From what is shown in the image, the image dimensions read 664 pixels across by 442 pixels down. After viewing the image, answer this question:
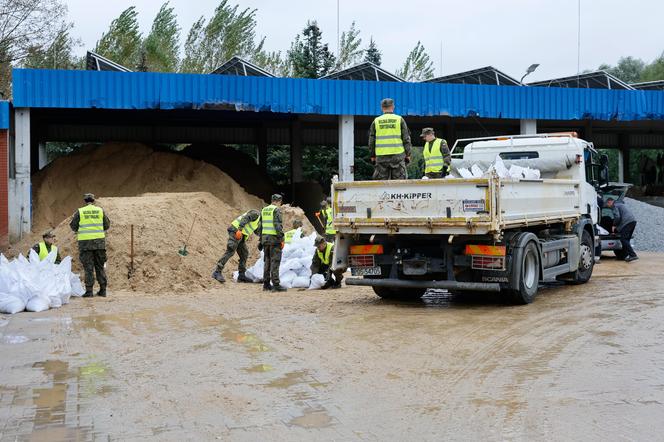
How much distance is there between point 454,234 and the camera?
36.4 feet

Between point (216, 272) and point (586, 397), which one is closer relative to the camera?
point (586, 397)

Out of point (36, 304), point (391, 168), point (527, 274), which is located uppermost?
point (391, 168)

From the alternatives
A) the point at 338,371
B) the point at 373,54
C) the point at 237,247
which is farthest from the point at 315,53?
the point at 338,371

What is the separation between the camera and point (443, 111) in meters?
25.5

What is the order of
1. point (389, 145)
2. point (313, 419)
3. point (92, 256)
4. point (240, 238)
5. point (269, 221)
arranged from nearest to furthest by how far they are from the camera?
point (313, 419) < point (389, 145) < point (92, 256) < point (269, 221) < point (240, 238)

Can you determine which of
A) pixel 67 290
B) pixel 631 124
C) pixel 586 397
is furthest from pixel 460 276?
pixel 631 124

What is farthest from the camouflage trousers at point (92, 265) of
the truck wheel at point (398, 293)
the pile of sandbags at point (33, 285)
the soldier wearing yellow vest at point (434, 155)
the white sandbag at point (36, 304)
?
the soldier wearing yellow vest at point (434, 155)

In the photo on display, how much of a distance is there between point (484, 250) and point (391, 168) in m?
2.14

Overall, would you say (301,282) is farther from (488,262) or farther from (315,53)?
(315,53)

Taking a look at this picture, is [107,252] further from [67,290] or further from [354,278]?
[354,278]

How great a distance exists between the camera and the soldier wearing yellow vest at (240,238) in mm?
15359

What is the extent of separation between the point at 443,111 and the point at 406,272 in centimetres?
1483

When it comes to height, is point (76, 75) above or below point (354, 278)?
above

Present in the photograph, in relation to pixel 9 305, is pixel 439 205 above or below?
above
